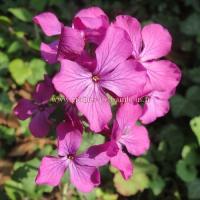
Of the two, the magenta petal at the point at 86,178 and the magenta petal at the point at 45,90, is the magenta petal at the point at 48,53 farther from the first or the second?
the magenta petal at the point at 86,178

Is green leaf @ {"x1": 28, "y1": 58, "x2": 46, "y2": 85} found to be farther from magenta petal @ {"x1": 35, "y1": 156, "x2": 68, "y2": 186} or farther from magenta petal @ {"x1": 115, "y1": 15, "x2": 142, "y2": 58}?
magenta petal @ {"x1": 115, "y1": 15, "x2": 142, "y2": 58}

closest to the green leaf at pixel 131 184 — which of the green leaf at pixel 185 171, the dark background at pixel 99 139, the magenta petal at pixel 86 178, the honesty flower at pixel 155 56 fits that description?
the dark background at pixel 99 139

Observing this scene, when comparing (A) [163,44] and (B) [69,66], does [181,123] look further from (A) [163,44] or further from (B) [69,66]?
(B) [69,66]

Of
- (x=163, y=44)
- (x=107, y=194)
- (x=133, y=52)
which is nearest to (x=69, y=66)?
(x=133, y=52)

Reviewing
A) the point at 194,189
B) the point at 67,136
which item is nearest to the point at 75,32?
the point at 67,136

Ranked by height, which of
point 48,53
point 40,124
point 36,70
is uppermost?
point 48,53

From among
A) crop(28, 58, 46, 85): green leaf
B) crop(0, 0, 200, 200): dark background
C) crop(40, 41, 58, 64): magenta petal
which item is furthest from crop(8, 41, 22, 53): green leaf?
crop(40, 41, 58, 64): magenta petal

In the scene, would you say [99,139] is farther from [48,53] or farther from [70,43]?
[70,43]

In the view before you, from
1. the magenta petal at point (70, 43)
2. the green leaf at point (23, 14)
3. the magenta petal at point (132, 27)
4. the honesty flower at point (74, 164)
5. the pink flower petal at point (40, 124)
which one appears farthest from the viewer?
the green leaf at point (23, 14)
